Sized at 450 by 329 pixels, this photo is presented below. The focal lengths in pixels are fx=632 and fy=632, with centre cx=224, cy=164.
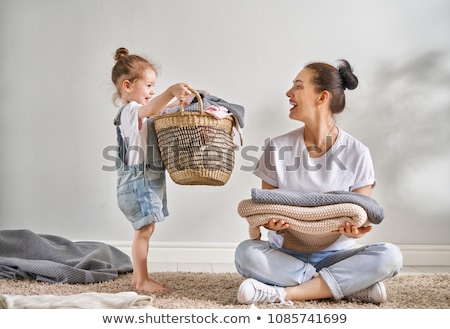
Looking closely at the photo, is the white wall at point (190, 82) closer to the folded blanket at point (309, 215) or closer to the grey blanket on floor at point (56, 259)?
the grey blanket on floor at point (56, 259)

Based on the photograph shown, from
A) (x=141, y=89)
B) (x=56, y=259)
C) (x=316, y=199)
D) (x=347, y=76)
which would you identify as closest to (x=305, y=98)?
(x=347, y=76)

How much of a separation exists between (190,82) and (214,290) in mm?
1211

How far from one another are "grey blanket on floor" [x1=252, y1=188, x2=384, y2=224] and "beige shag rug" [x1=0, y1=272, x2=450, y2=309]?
0.96 feet

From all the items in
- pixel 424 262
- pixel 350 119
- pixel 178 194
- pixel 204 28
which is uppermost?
pixel 204 28

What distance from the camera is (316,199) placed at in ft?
6.36

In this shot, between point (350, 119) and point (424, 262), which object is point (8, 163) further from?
point (424, 262)

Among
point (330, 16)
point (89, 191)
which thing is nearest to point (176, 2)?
point (330, 16)

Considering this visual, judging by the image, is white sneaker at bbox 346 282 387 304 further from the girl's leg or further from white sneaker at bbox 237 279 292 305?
the girl's leg

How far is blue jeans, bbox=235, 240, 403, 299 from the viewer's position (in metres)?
1.94

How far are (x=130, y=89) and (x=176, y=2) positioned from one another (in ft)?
2.95

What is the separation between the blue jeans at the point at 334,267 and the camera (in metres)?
1.94

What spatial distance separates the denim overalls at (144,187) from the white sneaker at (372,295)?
71cm

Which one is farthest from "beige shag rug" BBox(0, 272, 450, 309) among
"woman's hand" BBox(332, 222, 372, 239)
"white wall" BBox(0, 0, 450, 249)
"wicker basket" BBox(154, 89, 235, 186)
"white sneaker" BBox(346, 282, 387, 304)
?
"white wall" BBox(0, 0, 450, 249)
